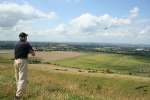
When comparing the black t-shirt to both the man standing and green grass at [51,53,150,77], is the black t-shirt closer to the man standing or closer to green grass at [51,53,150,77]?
the man standing

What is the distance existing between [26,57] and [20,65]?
410mm

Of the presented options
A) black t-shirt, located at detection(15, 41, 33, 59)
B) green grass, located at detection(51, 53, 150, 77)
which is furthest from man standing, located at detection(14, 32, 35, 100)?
green grass, located at detection(51, 53, 150, 77)

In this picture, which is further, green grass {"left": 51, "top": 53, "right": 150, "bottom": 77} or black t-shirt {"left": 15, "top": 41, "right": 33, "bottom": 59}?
green grass {"left": 51, "top": 53, "right": 150, "bottom": 77}

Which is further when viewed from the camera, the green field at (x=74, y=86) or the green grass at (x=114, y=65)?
the green grass at (x=114, y=65)

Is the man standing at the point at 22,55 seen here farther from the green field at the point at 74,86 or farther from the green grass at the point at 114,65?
the green grass at the point at 114,65

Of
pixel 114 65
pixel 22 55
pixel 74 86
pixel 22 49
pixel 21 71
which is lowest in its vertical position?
pixel 114 65

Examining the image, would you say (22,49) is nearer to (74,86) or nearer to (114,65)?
(74,86)

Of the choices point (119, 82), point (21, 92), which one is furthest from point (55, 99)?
point (119, 82)

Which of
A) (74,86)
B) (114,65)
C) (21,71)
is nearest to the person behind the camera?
(21,71)

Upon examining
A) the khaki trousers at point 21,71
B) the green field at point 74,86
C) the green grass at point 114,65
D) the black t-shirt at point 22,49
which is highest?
the black t-shirt at point 22,49

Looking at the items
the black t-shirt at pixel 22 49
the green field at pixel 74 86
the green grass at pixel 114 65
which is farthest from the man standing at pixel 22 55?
the green grass at pixel 114 65

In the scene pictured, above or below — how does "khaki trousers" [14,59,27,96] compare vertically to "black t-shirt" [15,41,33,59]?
below

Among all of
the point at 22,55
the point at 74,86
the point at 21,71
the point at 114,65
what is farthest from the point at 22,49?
the point at 114,65

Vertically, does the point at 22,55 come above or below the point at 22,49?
below
